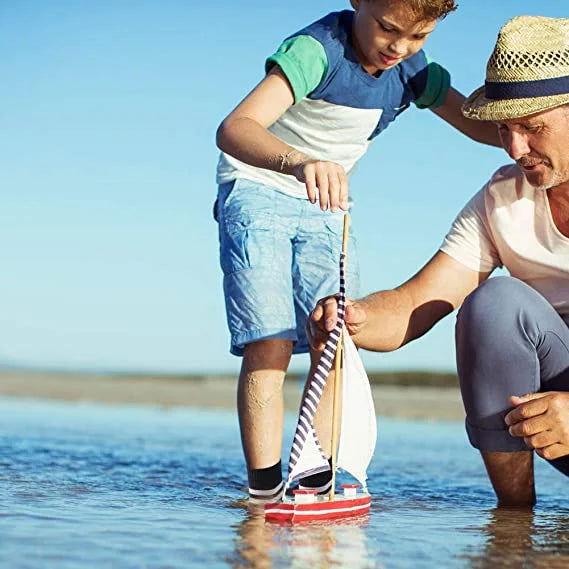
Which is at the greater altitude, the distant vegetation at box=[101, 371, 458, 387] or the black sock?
the distant vegetation at box=[101, 371, 458, 387]

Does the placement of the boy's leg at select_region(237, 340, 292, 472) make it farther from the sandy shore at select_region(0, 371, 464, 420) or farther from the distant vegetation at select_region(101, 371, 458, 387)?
the distant vegetation at select_region(101, 371, 458, 387)

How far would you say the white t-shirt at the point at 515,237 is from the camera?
313cm

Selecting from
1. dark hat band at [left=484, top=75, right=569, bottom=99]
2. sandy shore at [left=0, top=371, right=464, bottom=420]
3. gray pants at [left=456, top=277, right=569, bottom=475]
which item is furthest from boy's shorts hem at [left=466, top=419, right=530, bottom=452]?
sandy shore at [left=0, top=371, right=464, bottom=420]

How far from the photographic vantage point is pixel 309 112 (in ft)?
11.8

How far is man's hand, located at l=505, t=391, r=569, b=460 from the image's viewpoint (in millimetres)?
2729

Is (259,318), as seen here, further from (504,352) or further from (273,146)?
(504,352)

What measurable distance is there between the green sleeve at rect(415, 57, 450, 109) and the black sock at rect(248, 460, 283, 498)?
4.78 ft

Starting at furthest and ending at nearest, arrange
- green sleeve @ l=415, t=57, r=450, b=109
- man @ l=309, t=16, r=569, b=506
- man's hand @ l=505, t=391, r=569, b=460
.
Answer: green sleeve @ l=415, t=57, r=450, b=109
man @ l=309, t=16, r=569, b=506
man's hand @ l=505, t=391, r=569, b=460

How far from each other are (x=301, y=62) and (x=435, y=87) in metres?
0.67

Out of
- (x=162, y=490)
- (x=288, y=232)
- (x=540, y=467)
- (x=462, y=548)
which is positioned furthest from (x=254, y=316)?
(x=540, y=467)

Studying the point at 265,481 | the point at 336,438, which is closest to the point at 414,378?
the point at 265,481

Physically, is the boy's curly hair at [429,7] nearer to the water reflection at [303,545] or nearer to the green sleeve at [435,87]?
the green sleeve at [435,87]

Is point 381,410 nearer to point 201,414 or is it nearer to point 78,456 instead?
point 201,414

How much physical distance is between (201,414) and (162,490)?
663 cm
